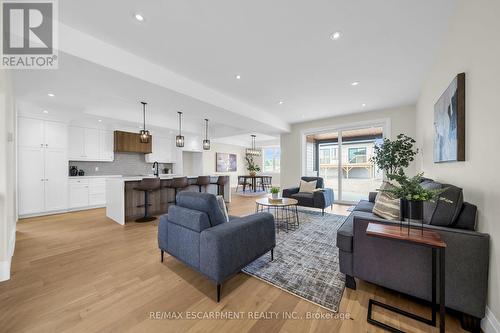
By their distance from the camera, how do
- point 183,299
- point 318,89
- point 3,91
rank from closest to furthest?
1. point 183,299
2. point 3,91
3. point 318,89

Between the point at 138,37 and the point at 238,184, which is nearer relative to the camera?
the point at 138,37

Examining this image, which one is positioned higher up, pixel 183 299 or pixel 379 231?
pixel 379 231

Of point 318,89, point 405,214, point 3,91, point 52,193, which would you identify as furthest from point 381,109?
point 52,193

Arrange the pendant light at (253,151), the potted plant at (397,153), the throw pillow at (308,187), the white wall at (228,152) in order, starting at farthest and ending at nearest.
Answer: the pendant light at (253,151) → the white wall at (228,152) → the throw pillow at (308,187) → the potted plant at (397,153)

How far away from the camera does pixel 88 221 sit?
13.4ft

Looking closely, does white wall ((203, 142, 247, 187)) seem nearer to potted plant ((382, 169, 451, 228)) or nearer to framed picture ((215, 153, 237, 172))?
framed picture ((215, 153, 237, 172))

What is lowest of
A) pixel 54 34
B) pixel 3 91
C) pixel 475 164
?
pixel 475 164

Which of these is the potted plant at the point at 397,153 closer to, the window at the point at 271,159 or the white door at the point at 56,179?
the window at the point at 271,159

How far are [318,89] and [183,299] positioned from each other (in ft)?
13.0

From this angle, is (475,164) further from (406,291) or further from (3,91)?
(3,91)

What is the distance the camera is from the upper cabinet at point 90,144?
17.0ft

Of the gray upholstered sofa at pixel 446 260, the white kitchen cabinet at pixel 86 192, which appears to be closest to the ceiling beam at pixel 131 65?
the gray upholstered sofa at pixel 446 260

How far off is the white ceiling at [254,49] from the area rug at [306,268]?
8.92 feet

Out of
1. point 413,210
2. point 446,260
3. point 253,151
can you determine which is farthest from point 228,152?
point 446,260
